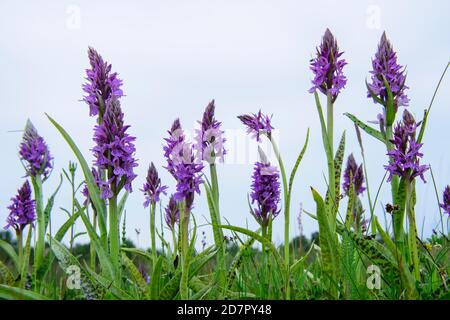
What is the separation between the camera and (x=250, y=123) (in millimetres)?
2814

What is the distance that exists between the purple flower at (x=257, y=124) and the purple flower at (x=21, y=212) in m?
1.66

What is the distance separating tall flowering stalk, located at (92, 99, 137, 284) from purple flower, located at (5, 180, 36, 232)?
1240mm

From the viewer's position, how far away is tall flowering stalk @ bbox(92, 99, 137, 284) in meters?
2.54

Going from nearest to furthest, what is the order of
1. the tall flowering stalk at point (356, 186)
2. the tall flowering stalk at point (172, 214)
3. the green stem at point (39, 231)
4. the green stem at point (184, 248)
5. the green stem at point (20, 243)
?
the green stem at point (184, 248) < the green stem at point (39, 231) < the green stem at point (20, 243) < the tall flowering stalk at point (172, 214) < the tall flowering stalk at point (356, 186)

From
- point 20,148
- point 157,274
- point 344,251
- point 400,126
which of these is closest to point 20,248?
point 20,148

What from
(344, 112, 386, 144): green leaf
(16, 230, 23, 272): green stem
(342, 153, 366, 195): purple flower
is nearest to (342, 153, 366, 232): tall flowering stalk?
(342, 153, 366, 195): purple flower

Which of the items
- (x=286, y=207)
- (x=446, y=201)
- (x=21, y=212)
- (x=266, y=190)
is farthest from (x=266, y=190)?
(x=446, y=201)

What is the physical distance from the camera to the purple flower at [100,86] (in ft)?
8.92

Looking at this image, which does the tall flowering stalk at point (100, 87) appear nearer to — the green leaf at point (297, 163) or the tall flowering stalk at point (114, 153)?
the tall flowering stalk at point (114, 153)

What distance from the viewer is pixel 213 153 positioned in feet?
9.46

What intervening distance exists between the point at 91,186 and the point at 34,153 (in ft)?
2.95


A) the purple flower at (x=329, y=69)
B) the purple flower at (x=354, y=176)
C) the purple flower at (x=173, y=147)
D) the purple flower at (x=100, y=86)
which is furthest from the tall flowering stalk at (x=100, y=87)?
the purple flower at (x=354, y=176)

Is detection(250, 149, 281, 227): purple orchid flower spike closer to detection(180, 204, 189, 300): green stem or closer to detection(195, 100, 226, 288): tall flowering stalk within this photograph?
detection(195, 100, 226, 288): tall flowering stalk
